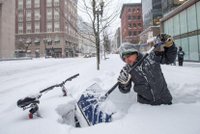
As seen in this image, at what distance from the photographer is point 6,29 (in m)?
43.1

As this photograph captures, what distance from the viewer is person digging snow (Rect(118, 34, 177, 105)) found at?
2.78m

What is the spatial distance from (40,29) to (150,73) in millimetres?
82667

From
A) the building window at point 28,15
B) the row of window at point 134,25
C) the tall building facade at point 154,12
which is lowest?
the tall building facade at point 154,12

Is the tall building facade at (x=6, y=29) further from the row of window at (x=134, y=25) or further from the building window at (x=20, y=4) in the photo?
the row of window at (x=134, y=25)

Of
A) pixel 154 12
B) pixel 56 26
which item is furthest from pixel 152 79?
pixel 56 26

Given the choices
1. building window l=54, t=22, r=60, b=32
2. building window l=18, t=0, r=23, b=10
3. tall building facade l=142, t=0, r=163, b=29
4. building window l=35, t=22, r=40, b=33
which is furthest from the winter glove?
building window l=18, t=0, r=23, b=10

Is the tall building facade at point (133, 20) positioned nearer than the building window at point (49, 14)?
No

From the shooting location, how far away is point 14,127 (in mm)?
2691

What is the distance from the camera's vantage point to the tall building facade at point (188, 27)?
74.9 feet

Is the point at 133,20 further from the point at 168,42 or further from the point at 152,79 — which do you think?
the point at 152,79

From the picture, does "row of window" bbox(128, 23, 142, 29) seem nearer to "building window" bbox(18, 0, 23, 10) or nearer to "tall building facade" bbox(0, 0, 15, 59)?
"building window" bbox(18, 0, 23, 10)

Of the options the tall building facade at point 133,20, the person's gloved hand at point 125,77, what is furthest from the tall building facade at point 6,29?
the tall building facade at point 133,20

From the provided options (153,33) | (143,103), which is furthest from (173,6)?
(143,103)

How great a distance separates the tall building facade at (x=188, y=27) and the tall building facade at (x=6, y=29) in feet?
101
